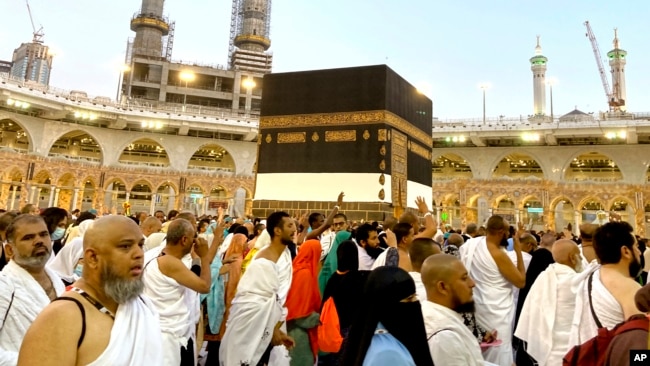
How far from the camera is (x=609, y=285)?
77.5 inches

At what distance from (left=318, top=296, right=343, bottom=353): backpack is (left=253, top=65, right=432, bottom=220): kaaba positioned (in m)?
10.8

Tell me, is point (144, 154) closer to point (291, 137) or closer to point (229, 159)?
point (229, 159)

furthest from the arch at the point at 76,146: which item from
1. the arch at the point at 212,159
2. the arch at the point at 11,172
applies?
the arch at the point at 212,159

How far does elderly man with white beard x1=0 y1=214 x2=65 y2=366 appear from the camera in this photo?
5.82 feet

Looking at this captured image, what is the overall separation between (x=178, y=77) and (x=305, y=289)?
37.3m

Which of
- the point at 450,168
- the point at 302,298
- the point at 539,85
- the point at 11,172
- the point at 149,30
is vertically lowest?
the point at 302,298

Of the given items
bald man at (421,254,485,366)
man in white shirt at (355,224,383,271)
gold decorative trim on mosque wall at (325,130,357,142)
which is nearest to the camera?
bald man at (421,254,485,366)

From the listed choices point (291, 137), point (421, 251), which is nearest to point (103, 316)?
point (421, 251)

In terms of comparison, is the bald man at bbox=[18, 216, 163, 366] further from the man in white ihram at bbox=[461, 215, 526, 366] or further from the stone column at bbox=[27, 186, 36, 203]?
the stone column at bbox=[27, 186, 36, 203]

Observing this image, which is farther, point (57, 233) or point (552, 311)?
point (57, 233)

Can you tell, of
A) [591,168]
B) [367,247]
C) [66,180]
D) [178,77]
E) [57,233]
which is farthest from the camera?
[178,77]

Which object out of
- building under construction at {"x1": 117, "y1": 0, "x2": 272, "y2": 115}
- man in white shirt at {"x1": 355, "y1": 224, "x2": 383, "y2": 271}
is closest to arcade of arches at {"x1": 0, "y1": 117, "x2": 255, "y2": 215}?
building under construction at {"x1": 117, "y1": 0, "x2": 272, "y2": 115}

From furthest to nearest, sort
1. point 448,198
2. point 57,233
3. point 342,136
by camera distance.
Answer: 1. point 448,198
2. point 342,136
3. point 57,233

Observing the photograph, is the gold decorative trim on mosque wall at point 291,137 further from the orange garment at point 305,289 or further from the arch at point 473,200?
the arch at point 473,200
